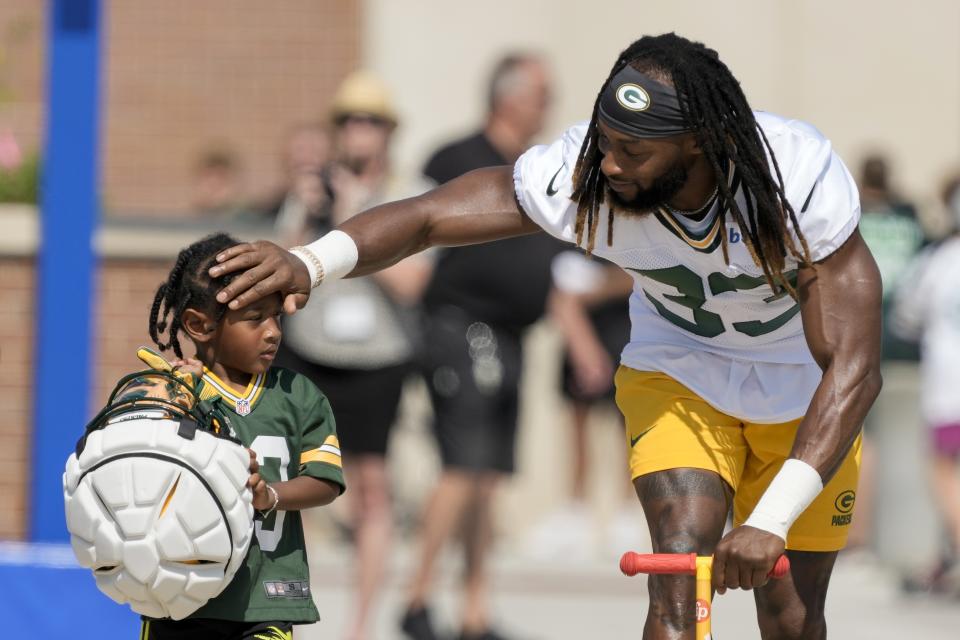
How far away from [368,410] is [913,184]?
6.14 meters

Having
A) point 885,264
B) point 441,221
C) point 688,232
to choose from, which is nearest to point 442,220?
point 441,221

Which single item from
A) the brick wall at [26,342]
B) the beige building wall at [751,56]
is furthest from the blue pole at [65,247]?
the beige building wall at [751,56]

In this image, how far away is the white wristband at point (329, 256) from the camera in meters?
4.43

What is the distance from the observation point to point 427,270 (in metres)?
7.38

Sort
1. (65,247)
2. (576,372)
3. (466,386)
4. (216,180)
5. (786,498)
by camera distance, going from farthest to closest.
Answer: (216,180) < (576,372) < (466,386) < (65,247) < (786,498)

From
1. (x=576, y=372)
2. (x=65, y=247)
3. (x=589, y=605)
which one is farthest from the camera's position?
(x=576, y=372)

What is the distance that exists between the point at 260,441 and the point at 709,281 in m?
1.20

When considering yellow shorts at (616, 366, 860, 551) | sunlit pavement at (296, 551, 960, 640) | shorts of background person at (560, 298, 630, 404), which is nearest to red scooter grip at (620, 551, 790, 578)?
yellow shorts at (616, 366, 860, 551)

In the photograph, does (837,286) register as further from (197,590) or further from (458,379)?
(458,379)

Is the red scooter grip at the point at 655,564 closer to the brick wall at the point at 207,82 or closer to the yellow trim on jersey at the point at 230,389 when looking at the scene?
the yellow trim on jersey at the point at 230,389

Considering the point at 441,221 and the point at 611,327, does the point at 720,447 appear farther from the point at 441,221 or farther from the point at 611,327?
the point at 611,327

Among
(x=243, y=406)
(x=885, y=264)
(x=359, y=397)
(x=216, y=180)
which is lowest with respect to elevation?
(x=243, y=406)

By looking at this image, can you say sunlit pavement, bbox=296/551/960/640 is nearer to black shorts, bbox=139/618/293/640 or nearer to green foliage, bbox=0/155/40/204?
green foliage, bbox=0/155/40/204

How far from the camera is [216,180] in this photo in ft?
36.6
